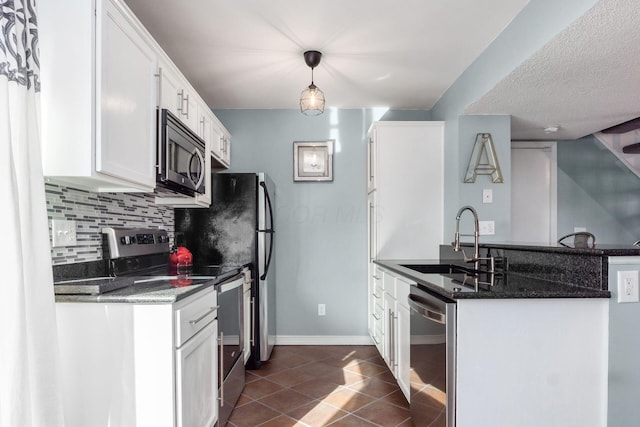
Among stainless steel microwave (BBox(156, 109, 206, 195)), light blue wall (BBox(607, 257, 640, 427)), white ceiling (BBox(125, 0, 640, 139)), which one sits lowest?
light blue wall (BBox(607, 257, 640, 427))

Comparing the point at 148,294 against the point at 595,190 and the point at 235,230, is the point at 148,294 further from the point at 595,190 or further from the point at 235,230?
the point at 595,190

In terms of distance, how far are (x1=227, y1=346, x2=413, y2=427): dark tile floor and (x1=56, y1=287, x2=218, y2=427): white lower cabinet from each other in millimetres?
959

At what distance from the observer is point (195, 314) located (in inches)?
65.0

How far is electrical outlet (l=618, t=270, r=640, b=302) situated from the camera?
1.45 meters

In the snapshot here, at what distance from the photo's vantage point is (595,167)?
3842 millimetres

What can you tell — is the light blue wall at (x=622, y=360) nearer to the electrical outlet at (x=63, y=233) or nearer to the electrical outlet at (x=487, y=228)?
the electrical outlet at (x=487, y=228)

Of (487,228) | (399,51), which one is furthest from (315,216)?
(399,51)

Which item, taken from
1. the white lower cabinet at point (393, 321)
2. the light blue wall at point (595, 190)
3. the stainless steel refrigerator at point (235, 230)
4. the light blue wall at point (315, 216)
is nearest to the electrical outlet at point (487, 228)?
the white lower cabinet at point (393, 321)

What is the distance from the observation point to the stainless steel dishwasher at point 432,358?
1513 millimetres

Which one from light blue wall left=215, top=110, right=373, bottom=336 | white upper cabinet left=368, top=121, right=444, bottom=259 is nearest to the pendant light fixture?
white upper cabinet left=368, top=121, right=444, bottom=259

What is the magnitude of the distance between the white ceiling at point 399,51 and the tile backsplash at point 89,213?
1.03m

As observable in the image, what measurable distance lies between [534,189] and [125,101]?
375cm

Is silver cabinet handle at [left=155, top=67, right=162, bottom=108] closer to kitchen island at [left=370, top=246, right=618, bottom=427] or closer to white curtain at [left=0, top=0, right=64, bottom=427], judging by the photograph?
white curtain at [left=0, top=0, right=64, bottom=427]

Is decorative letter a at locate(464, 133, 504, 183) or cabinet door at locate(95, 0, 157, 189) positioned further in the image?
decorative letter a at locate(464, 133, 504, 183)
